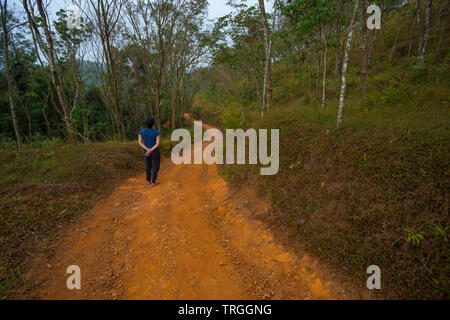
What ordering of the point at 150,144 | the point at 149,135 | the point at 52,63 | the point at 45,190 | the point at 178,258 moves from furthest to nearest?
the point at 52,63, the point at 150,144, the point at 149,135, the point at 45,190, the point at 178,258

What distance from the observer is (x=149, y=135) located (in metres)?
5.76

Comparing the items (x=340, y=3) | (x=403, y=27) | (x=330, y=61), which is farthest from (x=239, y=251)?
(x=403, y=27)

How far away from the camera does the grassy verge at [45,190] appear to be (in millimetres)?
3014

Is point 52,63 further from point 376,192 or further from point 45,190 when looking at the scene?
point 376,192

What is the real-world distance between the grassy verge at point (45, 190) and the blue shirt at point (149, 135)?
5.40ft

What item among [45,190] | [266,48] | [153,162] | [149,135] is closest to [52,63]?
[149,135]

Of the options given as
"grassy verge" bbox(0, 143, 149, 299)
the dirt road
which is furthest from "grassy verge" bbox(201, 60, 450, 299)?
"grassy verge" bbox(0, 143, 149, 299)

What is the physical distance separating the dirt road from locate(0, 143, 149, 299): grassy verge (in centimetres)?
30

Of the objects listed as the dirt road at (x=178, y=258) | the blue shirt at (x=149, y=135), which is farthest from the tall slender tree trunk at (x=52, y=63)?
the dirt road at (x=178, y=258)

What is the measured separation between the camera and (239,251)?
3453mm

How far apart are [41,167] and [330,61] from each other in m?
25.5

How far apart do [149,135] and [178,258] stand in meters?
3.88

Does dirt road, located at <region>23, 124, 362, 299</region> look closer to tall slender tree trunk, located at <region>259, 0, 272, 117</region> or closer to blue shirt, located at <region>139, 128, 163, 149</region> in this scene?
blue shirt, located at <region>139, 128, 163, 149</region>
